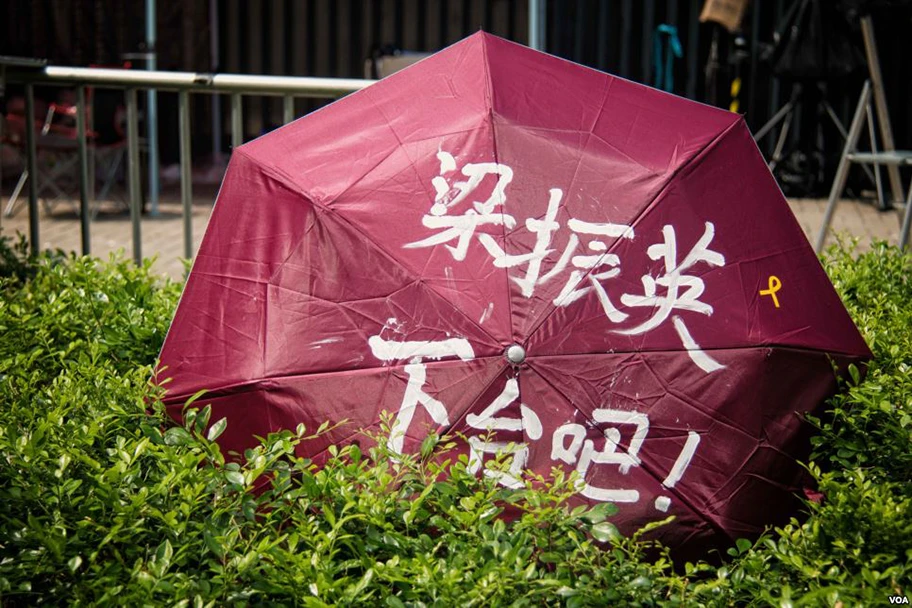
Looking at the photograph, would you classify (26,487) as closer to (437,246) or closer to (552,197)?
(437,246)

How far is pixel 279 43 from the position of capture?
12617mm

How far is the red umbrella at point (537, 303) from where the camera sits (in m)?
Answer: 2.58

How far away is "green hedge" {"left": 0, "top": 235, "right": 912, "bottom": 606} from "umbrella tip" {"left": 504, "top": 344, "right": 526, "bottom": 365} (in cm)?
27

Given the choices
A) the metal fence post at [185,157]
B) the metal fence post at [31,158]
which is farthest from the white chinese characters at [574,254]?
the metal fence post at [31,158]

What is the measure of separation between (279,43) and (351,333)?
10.6 meters

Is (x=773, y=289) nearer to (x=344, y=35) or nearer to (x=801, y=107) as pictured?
(x=801, y=107)

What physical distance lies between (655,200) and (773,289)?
1.31 feet

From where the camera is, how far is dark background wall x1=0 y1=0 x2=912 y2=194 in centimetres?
1157

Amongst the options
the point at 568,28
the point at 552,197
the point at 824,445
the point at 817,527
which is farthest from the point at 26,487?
the point at 568,28

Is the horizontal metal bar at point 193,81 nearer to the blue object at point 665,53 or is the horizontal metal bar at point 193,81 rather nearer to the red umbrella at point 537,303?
the red umbrella at point 537,303

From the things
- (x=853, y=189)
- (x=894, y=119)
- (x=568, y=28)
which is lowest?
(x=853, y=189)

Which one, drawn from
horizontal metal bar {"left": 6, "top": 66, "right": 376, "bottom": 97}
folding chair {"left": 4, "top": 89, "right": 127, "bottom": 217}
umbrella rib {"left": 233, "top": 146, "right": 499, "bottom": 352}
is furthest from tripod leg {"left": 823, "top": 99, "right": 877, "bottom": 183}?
umbrella rib {"left": 233, "top": 146, "right": 499, "bottom": 352}

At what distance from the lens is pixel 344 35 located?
12586mm

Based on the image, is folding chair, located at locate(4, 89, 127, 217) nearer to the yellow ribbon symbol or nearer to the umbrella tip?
the umbrella tip
